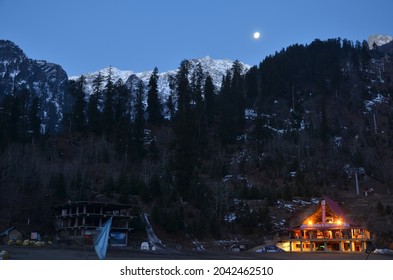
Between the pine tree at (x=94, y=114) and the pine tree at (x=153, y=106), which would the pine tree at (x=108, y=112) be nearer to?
the pine tree at (x=94, y=114)

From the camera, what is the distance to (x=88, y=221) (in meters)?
41.6

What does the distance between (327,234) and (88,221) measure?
985 inches

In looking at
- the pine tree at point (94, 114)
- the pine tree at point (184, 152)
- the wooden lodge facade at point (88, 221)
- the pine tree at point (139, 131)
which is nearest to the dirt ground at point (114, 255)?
the wooden lodge facade at point (88, 221)

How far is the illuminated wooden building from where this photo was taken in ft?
139

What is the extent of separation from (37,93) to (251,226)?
208ft

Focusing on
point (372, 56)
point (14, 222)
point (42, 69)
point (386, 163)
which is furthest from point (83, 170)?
point (372, 56)

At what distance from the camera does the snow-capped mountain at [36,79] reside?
73438 millimetres

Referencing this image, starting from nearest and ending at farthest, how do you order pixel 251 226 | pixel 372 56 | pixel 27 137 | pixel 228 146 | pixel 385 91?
1. pixel 251 226
2. pixel 27 137
3. pixel 228 146
4. pixel 385 91
5. pixel 372 56

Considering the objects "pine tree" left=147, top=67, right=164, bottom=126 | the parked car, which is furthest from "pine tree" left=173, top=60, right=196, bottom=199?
the parked car

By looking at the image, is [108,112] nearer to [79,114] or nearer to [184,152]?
[79,114]

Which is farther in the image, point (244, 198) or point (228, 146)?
point (228, 146)

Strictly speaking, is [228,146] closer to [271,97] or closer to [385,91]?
[271,97]

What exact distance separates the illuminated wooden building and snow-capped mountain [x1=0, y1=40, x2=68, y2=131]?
50.6 metres

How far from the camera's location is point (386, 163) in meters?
70.4
